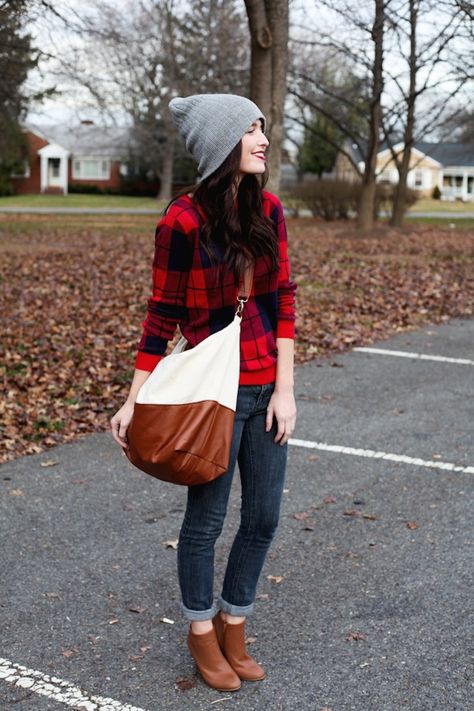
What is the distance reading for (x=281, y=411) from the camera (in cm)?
324

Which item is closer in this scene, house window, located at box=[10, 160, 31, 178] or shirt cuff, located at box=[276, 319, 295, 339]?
shirt cuff, located at box=[276, 319, 295, 339]

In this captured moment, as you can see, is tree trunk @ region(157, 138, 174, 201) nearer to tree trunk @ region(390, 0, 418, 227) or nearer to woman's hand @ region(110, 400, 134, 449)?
tree trunk @ region(390, 0, 418, 227)

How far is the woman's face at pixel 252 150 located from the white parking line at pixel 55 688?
176 cm

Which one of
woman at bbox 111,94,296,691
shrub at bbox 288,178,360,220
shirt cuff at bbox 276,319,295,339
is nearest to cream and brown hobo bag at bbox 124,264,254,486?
woman at bbox 111,94,296,691

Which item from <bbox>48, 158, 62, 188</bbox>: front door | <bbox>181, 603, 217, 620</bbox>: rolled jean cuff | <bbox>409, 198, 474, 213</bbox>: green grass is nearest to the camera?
<bbox>181, 603, 217, 620</bbox>: rolled jean cuff

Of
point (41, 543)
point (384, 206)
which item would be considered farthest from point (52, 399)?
point (384, 206)

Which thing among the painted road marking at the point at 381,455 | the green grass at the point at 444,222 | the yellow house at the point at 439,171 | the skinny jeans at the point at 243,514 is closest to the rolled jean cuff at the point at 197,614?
the skinny jeans at the point at 243,514

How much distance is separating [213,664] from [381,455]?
3.20m

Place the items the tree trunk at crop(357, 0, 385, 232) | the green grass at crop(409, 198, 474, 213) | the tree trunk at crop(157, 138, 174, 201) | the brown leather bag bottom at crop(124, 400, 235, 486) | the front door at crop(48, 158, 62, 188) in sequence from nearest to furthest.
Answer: the brown leather bag bottom at crop(124, 400, 235, 486), the tree trunk at crop(357, 0, 385, 232), the tree trunk at crop(157, 138, 174, 201), the green grass at crop(409, 198, 474, 213), the front door at crop(48, 158, 62, 188)

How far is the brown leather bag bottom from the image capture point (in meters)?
3.05

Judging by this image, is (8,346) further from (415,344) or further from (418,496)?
(418,496)

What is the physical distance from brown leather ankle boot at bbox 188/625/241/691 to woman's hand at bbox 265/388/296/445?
0.74 m

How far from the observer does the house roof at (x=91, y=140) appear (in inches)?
2685

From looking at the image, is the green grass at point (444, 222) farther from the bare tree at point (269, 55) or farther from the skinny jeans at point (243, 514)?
the skinny jeans at point (243, 514)
